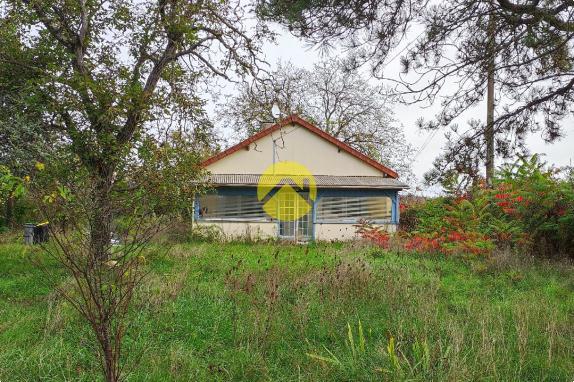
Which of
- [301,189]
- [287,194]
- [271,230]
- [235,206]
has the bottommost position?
[271,230]

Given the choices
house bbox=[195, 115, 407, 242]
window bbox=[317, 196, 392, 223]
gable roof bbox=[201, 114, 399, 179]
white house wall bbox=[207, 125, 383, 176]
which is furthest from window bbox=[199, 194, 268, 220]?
window bbox=[317, 196, 392, 223]

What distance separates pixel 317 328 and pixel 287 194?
43.9 ft

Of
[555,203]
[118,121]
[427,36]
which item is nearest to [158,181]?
[118,121]

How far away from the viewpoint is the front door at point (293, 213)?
17.6m

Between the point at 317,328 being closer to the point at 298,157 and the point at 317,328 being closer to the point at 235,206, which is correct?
the point at 235,206

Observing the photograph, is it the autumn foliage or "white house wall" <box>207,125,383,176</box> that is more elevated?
"white house wall" <box>207,125,383,176</box>

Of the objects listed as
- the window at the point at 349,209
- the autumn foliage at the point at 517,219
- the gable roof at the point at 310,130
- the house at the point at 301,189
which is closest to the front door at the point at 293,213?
the house at the point at 301,189

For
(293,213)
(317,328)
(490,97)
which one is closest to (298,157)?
(293,213)

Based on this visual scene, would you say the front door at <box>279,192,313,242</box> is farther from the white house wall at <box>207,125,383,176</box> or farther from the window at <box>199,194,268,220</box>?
the white house wall at <box>207,125,383,176</box>

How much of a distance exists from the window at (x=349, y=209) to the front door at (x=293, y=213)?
60 cm

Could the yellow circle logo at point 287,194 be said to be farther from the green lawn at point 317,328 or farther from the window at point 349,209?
the green lawn at point 317,328

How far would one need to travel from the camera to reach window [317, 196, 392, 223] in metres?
17.8

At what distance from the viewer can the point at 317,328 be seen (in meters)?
4.45

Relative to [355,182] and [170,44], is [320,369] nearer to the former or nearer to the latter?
[170,44]
